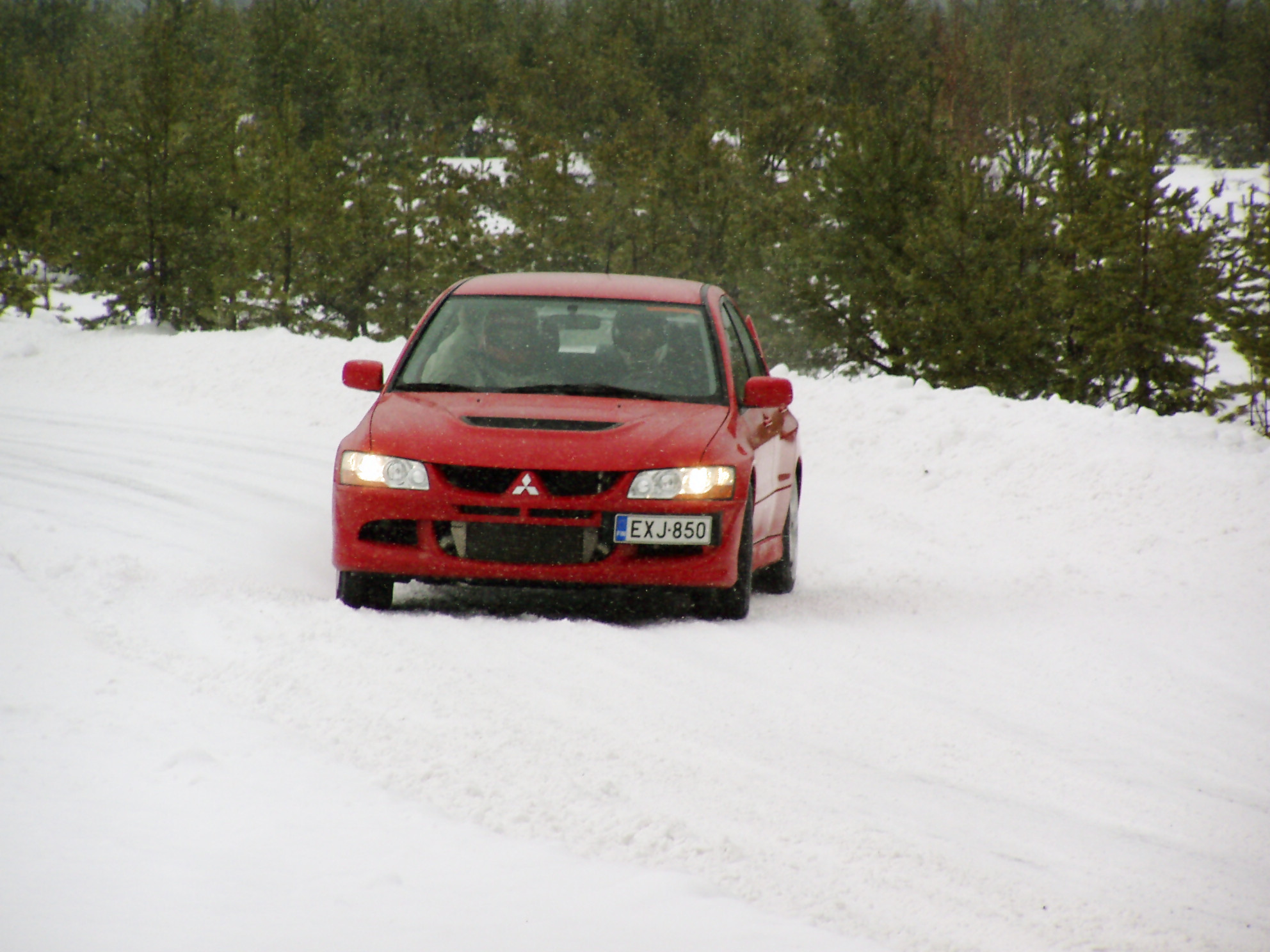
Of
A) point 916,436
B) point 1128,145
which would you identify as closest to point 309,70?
point 1128,145

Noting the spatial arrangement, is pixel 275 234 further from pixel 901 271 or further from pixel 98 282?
pixel 901 271

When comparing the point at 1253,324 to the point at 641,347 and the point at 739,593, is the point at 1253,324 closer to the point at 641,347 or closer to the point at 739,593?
the point at 641,347

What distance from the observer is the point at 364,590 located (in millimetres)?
5938

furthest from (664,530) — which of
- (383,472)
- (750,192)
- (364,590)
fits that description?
(750,192)

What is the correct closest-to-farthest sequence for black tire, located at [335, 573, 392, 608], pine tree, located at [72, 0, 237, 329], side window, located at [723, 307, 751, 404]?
black tire, located at [335, 573, 392, 608]
side window, located at [723, 307, 751, 404]
pine tree, located at [72, 0, 237, 329]

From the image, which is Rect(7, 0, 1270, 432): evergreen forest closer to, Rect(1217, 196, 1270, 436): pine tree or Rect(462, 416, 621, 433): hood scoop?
Rect(1217, 196, 1270, 436): pine tree

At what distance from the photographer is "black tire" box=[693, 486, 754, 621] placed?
603 centimetres

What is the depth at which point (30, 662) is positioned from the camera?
4.70m

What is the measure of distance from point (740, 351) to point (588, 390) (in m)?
1.29

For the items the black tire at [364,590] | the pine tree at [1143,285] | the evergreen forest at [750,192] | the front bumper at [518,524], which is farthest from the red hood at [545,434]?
the pine tree at [1143,285]

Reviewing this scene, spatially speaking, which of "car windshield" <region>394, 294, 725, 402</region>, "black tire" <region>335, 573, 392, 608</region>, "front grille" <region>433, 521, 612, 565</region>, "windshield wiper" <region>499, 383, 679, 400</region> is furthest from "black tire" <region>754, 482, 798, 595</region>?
"black tire" <region>335, 573, 392, 608</region>

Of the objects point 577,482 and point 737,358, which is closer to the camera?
point 577,482

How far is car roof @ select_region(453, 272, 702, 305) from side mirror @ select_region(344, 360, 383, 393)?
0.75 meters

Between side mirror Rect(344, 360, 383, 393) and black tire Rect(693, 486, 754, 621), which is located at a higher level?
side mirror Rect(344, 360, 383, 393)
